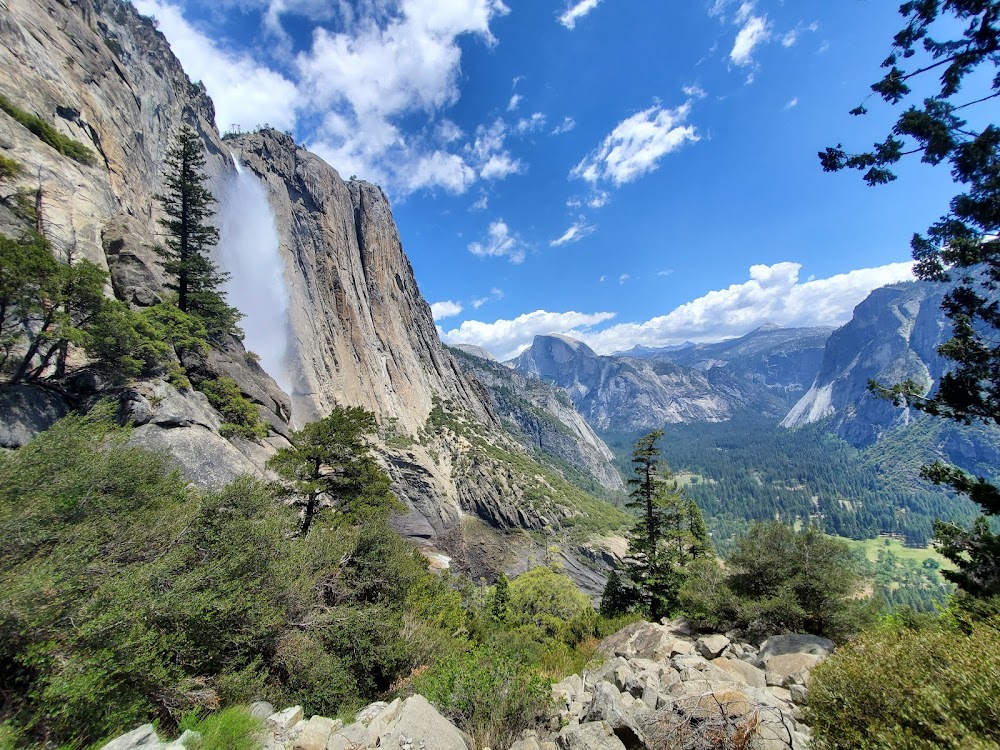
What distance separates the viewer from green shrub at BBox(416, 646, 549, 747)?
6.88 m

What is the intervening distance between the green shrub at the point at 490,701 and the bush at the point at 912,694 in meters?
4.41

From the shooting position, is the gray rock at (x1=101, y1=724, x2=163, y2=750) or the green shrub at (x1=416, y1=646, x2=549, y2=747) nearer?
the gray rock at (x1=101, y1=724, x2=163, y2=750)

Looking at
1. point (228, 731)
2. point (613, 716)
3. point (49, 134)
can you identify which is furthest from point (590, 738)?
point (49, 134)

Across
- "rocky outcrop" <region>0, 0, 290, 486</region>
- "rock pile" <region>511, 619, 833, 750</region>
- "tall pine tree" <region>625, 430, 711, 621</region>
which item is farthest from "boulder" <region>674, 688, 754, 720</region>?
"rocky outcrop" <region>0, 0, 290, 486</region>

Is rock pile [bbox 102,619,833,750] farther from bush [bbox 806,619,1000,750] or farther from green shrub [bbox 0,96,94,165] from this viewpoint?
green shrub [bbox 0,96,94,165]

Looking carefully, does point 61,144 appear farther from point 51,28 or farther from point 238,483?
point 238,483

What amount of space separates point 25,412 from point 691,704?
71.7 ft

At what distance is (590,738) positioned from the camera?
5.99m

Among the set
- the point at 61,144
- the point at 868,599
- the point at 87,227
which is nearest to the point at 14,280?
the point at 87,227

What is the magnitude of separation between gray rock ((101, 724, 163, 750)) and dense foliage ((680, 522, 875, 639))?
14480mm

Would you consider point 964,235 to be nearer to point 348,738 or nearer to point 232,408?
point 348,738

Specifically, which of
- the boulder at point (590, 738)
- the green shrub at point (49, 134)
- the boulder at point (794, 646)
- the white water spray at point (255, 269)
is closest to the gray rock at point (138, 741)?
the boulder at point (590, 738)

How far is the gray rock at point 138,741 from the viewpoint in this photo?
537 centimetres

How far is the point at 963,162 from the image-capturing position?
1070 cm
